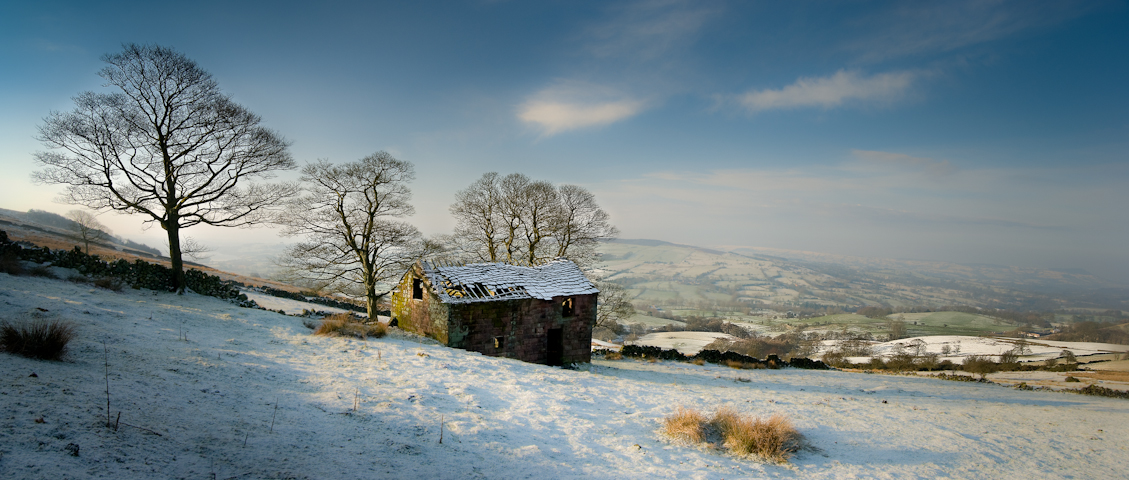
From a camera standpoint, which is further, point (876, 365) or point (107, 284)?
point (876, 365)

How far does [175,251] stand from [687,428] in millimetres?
17653

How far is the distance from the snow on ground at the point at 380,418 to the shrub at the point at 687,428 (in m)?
0.27

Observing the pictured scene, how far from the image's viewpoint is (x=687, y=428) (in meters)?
6.71

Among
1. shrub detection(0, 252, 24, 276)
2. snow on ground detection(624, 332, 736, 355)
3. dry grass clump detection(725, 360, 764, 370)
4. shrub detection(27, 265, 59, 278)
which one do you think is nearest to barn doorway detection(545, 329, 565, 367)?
dry grass clump detection(725, 360, 764, 370)

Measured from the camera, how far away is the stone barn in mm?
14180

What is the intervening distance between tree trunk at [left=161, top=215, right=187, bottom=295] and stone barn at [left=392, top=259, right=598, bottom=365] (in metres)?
7.15

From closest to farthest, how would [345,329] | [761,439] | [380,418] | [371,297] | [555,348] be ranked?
[380,418], [761,439], [345,329], [555,348], [371,297]

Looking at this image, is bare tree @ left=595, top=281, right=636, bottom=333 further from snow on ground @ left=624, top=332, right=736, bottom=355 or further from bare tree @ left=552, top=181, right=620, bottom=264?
snow on ground @ left=624, top=332, right=736, bottom=355

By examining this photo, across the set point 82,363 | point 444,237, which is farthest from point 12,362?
point 444,237

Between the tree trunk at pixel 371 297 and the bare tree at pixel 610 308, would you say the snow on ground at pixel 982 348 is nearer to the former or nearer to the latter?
the bare tree at pixel 610 308

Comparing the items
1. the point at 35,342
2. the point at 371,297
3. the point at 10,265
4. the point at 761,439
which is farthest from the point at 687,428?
the point at 10,265

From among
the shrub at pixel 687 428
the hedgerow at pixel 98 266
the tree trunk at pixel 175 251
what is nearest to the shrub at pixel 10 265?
the hedgerow at pixel 98 266

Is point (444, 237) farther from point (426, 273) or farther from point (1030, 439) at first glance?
point (1030, 439)

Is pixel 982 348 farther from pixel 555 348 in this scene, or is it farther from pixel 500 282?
pixel 500 282
